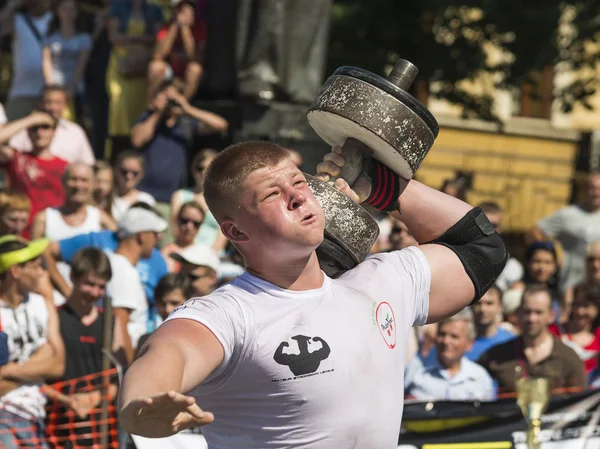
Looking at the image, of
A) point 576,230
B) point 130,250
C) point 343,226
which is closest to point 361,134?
point 343,226

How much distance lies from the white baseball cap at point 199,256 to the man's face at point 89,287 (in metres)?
0.84

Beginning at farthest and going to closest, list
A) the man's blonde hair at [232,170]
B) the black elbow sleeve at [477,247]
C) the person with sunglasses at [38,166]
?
the person with sunglasses at [38,166], the black elbow sleeve at [477,247], the man's blonde hair at [232,170]

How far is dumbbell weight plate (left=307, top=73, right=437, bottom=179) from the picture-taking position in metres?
3.65

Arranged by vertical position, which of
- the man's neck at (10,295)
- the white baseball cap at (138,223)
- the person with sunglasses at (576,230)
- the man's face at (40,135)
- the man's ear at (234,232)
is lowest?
the person with sunglasses at (576,230)

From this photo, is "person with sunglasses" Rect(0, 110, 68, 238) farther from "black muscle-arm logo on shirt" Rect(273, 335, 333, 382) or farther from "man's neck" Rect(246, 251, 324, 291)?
"black muscle-arm logo on shirt" Rect(273, 335, 333, 382)

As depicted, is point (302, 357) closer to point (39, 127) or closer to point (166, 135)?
point (39, 127)

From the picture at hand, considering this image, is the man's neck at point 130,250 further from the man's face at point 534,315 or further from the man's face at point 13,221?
the man's face at point 534,315

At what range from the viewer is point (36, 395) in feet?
20.3

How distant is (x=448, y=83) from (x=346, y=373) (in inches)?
450

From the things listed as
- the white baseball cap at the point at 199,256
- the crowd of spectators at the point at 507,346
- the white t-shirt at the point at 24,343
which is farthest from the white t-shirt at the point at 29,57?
the white t-shirt at the point at 24,343

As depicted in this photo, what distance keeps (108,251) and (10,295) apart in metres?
1.32

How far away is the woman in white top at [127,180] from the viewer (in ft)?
27.5

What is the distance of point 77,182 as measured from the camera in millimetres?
7664

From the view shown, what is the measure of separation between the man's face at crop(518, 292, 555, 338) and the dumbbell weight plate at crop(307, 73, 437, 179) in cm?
380
